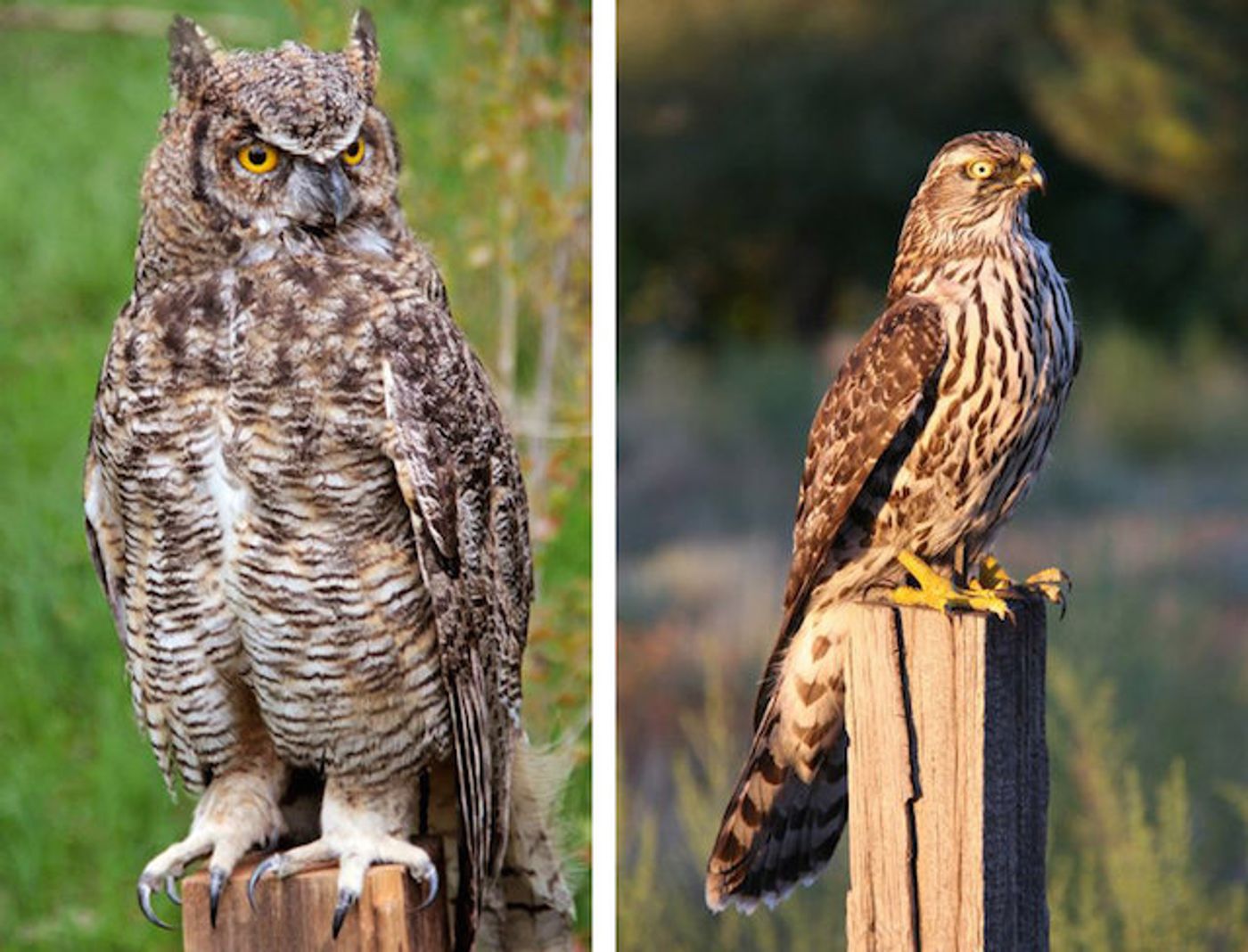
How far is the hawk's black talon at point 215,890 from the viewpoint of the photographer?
196cm

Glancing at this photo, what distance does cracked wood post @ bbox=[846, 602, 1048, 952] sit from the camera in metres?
1.75

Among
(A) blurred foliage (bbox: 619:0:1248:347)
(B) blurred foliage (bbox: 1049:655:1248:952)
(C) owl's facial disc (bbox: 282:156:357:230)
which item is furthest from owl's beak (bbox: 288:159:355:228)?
(B) blurred foliage (bbox: 1049:655:1248:952)

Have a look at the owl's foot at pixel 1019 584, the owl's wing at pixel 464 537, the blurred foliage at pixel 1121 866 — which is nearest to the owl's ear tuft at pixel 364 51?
the owl's wing at pixel 464 537

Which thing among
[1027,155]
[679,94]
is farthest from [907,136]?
[1027,155]

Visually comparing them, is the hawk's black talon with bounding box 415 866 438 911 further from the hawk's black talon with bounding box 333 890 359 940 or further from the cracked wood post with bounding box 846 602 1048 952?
the cracked wood post with bounding box 846 602 1048 952

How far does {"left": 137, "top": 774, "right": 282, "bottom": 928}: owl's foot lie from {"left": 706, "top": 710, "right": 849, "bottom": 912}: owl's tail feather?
65 cm

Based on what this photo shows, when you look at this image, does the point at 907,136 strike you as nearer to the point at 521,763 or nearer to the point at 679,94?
the point at 679,94

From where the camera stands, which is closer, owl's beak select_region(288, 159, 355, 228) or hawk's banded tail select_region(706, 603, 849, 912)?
owl's beak select_region(288, 159, 355, 228)

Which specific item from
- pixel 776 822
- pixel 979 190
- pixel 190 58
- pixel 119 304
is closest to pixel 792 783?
pixel 776 822

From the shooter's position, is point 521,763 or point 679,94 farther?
point 679,94

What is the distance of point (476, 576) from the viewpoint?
7.48ft

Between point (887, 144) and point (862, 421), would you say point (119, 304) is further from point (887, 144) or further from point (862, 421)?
point (862, 421)

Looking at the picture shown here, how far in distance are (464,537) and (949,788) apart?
781 mm

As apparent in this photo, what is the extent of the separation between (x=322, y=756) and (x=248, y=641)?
0.19 meters
